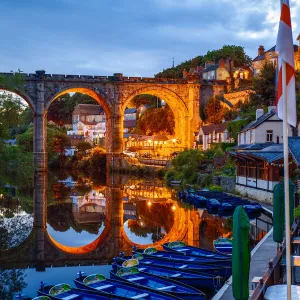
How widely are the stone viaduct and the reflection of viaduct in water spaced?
37.9m

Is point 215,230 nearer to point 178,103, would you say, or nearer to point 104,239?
point 104,239

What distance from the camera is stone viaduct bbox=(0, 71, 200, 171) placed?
236ft

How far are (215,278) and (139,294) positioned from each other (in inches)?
105

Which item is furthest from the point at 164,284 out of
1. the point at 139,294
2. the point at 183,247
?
the point at 183,247

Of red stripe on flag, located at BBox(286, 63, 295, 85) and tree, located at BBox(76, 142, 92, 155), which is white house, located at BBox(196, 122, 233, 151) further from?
red stripe on flag, located at BBox(286, 63, 295, 85)

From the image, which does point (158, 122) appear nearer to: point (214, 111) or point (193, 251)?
point (214, 111)

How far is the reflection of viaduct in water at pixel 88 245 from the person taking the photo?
70.5ft

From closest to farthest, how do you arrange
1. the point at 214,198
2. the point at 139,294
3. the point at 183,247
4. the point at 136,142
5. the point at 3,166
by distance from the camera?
the point at 139,294
the point at 183,247
the point at 3,166
the point at 214,198
the point at 136,142

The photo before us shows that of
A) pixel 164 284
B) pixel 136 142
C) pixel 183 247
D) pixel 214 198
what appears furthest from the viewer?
pixel 136 142

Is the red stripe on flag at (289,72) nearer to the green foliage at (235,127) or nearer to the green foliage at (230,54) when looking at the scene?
the green foliage at (235,127)

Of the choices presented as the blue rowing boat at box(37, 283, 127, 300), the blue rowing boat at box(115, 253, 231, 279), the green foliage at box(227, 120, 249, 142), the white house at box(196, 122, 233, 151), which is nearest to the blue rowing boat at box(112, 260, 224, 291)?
the blue rowing boat at box(115, 253, 231, 279)

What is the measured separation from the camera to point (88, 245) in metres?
25.2

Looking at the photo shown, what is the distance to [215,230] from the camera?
27.3 metres

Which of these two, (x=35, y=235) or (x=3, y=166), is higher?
(x=3, y=166)
